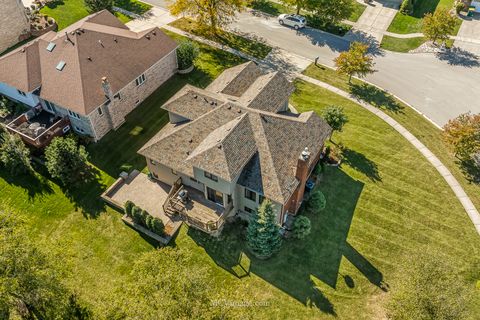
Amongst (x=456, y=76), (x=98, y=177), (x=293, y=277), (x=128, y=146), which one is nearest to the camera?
(x=293, y=277)

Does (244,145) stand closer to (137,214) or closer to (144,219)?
(144,219)

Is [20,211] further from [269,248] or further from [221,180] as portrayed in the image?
[269,248]

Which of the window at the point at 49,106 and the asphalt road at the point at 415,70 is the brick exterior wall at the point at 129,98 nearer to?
the window at the point at 49,106

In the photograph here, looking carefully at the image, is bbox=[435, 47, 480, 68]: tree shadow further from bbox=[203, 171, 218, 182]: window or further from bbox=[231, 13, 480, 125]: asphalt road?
bbox=[203, 171, 218, 182]: window

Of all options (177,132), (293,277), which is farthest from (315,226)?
(177,132)

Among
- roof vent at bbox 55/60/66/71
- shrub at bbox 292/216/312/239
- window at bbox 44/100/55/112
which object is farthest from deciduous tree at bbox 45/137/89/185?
shrub at bbox 292/216/312/239
